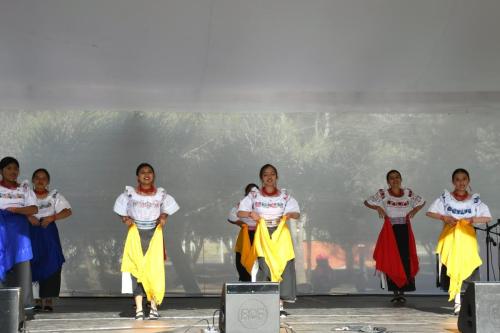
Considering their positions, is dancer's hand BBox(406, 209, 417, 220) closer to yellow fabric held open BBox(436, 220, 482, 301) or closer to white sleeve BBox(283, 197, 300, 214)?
yellow fabric held open BBox(436, 220, 482, 301)

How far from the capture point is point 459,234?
699cm

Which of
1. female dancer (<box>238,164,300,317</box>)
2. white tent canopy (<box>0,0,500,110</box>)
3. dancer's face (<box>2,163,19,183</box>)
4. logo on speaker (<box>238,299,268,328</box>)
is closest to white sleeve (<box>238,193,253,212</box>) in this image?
female dancer (<box>238,164,300,317</box>)

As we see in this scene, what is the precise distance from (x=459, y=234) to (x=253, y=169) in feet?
9.15

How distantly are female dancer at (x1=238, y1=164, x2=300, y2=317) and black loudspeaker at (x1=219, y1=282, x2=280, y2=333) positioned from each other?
5.71ft

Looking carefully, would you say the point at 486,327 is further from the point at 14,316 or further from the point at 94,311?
the point at 94,311

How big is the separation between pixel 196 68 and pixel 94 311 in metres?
2.29

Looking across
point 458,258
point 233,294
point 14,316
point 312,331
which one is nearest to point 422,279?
point 458,258

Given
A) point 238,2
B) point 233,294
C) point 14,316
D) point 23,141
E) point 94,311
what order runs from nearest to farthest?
point 14,316
point 233,294
point 238,2
point 94,311
point 23,141

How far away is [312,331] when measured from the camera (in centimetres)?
572

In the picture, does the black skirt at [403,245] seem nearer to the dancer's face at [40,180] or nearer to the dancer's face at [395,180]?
the dancer's face at [395,180]

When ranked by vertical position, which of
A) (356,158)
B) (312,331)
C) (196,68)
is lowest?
(312,331)

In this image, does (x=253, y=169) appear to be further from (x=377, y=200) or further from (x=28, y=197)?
(x=28, y=197)

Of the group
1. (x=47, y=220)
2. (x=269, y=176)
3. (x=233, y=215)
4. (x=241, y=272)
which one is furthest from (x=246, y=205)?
(x=47, y=220)

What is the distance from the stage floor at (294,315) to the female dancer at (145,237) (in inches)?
9.7
